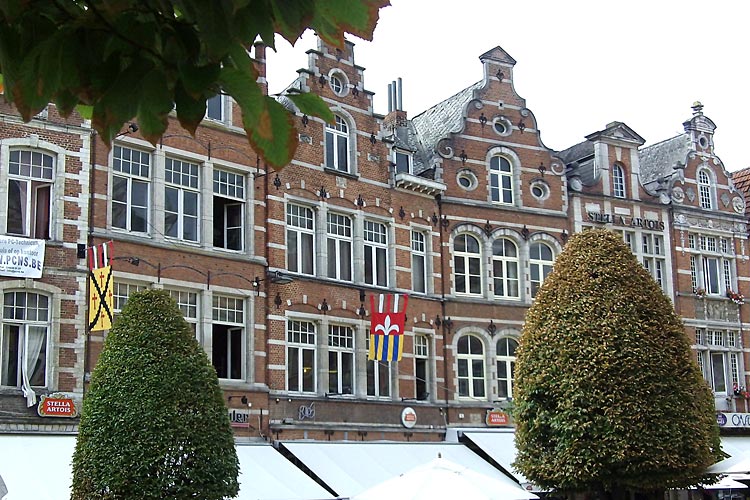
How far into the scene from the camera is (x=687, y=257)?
100ft

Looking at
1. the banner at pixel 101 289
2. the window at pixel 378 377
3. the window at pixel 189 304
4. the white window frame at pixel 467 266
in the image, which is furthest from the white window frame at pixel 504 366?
the banner at pixel 101 289

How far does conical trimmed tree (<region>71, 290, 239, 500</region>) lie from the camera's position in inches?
635

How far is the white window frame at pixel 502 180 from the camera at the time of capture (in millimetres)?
27844

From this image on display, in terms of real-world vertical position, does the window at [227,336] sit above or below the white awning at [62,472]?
above

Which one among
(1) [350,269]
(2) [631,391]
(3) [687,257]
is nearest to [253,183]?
(1) [350,269]

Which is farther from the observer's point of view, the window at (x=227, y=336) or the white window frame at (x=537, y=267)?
the white window frame at (x=537, y=267)

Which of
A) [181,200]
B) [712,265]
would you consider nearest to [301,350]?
[181,200]

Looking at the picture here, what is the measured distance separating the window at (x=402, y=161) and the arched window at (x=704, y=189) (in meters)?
9.59

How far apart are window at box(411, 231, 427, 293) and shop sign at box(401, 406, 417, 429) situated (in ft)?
9.74

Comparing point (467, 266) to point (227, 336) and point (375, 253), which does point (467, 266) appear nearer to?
point (375, 253)

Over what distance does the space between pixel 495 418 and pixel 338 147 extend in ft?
25.1

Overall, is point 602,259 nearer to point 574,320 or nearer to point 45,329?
point 574,320

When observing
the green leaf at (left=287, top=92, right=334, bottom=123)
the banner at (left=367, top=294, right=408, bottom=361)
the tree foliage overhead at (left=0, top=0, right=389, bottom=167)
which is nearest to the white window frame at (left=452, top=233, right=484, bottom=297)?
the banner at (left=367, top=294, right=408, bottom=361)

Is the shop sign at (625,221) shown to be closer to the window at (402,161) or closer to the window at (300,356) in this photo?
the window at (402,161)
